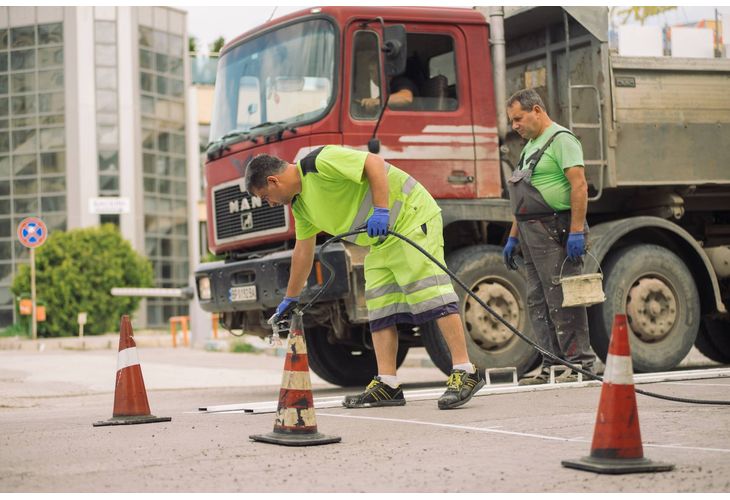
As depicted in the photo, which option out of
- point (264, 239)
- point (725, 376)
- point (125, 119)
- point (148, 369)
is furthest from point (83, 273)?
point (725, 376)

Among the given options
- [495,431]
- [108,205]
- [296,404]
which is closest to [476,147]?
[495,431]

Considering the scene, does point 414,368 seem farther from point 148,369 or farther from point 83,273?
point 83,273

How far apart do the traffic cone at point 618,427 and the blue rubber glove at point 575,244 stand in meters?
3.52

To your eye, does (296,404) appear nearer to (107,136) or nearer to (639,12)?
(639,12)

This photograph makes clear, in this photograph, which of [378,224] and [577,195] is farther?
[577,195]

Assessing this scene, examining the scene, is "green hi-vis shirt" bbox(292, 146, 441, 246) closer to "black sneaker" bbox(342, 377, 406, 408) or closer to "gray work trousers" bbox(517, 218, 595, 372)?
"black sneaker" bbox(342, 377, 406, 408)

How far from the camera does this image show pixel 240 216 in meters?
10.1

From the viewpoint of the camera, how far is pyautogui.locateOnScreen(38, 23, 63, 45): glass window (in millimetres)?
37500

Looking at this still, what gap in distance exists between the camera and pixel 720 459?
5.01 meters

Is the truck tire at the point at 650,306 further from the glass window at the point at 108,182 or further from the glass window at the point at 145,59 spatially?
the glass window at the point at 145,59

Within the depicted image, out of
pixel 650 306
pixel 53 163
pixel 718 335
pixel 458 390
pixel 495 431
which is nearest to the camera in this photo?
pixel 495 431

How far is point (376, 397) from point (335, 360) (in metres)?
3.39

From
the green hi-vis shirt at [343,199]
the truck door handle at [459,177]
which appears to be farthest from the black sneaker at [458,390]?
the truck door handle at [459,177]

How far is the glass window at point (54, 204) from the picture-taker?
124 ft
